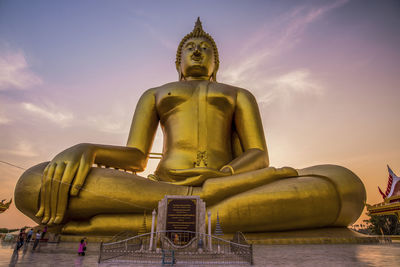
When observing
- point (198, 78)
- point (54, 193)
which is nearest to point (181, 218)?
point (54, 193)

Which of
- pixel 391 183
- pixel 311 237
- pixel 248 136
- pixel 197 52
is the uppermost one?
pixel 197 52

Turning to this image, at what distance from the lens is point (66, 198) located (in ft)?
19.0

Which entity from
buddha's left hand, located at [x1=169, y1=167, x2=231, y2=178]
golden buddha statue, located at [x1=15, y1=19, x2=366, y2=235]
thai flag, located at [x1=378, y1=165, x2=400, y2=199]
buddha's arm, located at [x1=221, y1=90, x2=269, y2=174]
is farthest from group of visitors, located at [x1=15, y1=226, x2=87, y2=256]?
thai flag, located at [x1=378, y1=165, x2=400, y2=199]

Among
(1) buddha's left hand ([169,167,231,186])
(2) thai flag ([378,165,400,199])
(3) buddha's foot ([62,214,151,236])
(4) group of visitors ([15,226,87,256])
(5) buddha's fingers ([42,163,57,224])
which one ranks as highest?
(2) thai flag ([378,165,400,199])

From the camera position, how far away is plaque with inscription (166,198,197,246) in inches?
182

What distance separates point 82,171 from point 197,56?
4.73 metres

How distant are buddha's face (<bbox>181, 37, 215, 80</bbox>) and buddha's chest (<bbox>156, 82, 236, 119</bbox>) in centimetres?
91

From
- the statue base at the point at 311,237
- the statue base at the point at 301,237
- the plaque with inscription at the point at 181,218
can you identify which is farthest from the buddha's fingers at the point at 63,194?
the statue base at the point at 311,237

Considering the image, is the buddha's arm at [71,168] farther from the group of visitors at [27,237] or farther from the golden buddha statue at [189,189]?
the group of visitors at [27,237]

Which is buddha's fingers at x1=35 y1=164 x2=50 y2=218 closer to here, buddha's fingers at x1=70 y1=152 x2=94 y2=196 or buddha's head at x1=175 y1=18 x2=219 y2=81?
buddha's fingers at x1=70 y1=152 x2=94 y2=196

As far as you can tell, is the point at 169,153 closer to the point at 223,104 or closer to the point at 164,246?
the point at 223,104

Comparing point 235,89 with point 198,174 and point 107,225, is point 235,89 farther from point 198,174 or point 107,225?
point 107,225

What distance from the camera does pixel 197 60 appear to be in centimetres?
877

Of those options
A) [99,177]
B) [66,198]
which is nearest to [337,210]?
[99,177]
